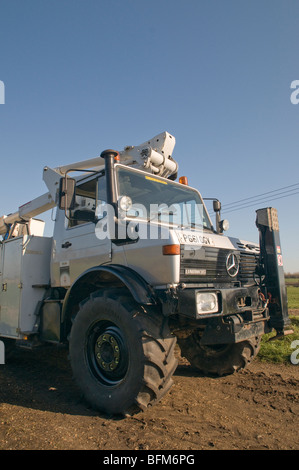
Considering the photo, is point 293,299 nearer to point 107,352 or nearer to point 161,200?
point 161,200

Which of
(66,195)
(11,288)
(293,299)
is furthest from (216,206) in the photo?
(293,299)

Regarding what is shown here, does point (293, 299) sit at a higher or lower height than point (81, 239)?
lower

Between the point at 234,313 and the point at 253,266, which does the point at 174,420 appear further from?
the point at 253,266

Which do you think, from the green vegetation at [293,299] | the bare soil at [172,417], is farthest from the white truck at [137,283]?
the green vegetation at [293,299]

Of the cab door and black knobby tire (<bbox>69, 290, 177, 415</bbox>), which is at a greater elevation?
the cab door

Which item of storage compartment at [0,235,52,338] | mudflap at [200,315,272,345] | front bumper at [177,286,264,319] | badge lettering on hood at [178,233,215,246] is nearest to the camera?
front bumper at [177,286,264,319]

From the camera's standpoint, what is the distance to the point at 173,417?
360cm

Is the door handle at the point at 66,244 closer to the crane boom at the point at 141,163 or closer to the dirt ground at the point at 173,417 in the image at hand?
the crane boom at the point at 141,163

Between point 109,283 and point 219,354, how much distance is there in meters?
2.15

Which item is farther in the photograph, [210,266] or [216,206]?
[216,206]

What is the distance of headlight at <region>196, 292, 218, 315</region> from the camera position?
11.3 ft

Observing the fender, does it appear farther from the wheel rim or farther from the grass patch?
the grass patch

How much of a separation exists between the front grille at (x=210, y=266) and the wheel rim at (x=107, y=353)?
1.03 meters

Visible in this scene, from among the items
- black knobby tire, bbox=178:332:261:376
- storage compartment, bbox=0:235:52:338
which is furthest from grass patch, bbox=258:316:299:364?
storage compartment, bbox=0:235:52:338
